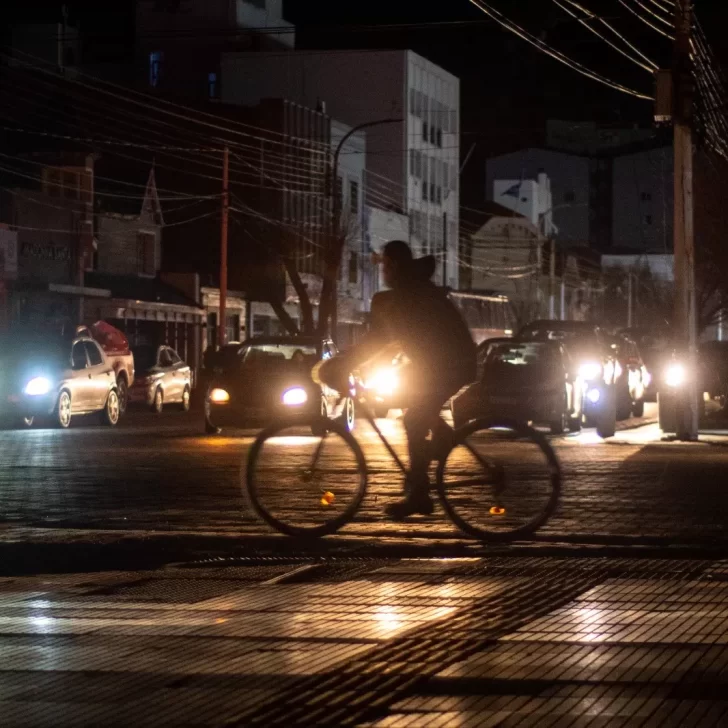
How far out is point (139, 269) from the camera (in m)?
64.0

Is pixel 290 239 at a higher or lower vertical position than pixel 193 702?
higher

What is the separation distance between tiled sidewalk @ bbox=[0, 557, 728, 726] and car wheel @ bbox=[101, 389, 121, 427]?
75.8 feet

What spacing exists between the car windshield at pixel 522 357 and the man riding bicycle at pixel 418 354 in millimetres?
15783

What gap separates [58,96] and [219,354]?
140ft

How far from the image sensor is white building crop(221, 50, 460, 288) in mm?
91062

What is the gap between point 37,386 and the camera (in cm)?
3003

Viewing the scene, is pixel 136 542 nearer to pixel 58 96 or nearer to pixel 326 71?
pixel 58 96

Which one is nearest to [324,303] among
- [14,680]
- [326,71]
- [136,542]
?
[326,71]

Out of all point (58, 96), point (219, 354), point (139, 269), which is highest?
point (58, 96)

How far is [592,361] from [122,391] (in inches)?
418

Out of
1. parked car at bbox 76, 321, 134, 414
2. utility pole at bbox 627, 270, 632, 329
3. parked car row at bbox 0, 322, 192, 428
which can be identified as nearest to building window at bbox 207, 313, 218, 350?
parked car at bbox 76, 321, 134, 414

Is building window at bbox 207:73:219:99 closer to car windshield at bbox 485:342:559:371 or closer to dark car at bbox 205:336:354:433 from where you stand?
car windshield at bbox 485:342:559:371

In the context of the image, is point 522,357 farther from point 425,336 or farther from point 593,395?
point 425,336

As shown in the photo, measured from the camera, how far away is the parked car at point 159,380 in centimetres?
3953
